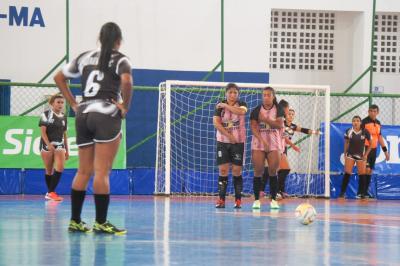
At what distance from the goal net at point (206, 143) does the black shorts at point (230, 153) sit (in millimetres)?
5854

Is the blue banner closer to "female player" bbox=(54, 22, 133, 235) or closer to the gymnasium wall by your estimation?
the gymnasium wall

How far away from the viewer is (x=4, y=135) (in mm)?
19719

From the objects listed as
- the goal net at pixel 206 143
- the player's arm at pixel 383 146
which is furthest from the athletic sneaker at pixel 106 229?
the player's arm at pixel 383 146

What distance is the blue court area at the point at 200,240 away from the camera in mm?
6805

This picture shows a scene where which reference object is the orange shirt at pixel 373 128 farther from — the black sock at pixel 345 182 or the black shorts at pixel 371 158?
the black sock at pixel 345 182

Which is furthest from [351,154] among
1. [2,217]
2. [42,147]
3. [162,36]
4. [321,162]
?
[2,217]

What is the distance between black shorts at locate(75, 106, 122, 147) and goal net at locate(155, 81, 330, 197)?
1144 centimetres

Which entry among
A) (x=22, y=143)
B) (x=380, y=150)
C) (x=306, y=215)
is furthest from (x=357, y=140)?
(x=306, y=215)

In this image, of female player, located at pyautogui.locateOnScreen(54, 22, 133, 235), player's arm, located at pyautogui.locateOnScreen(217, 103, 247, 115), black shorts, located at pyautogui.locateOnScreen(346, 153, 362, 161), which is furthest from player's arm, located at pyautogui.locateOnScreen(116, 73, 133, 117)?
black shorts, located at pyautogui.locateOnScreen(346, 153, 362, 161)

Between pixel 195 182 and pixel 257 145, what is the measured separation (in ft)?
21.0

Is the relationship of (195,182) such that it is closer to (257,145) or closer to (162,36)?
(162,36)

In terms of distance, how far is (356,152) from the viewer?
2123 cm

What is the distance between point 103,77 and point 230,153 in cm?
604

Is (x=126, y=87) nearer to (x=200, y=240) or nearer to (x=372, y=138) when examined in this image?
(x=200, y=240)
